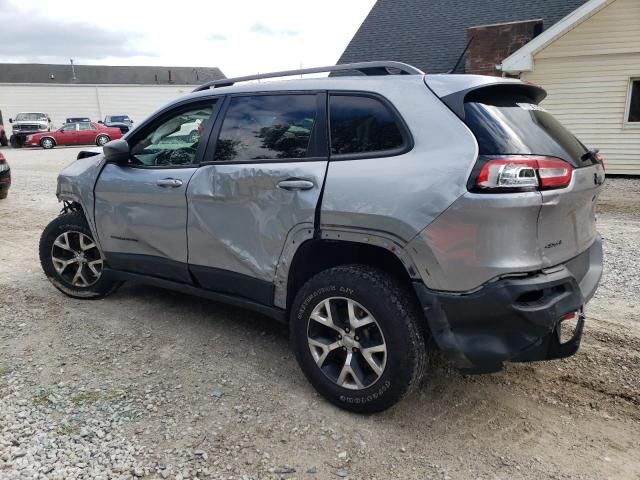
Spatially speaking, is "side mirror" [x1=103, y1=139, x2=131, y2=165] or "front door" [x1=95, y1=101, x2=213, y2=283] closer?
"front door" [x1=95, y1=101, x2=213, y2=283]

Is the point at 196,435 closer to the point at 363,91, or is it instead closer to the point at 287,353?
the point at 287,353

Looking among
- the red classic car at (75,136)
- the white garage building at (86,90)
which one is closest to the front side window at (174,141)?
the red classic car at (75,136)

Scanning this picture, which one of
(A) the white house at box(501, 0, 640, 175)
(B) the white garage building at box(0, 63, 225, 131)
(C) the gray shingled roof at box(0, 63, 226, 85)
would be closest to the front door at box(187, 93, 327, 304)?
(A) the white house at box(501, 0, 640, 175)

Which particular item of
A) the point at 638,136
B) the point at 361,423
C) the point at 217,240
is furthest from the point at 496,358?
the point at 638,136

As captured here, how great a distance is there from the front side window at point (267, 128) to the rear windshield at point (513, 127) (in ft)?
3.21

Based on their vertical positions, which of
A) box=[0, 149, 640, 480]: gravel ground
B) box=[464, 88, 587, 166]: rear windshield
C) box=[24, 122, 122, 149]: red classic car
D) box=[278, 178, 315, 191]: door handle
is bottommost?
box=[0, 149, 640, 480]: gravel ground

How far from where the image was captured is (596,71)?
479 inches

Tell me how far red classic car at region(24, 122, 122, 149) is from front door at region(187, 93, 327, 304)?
2774cm

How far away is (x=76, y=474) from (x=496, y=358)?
2.08 m

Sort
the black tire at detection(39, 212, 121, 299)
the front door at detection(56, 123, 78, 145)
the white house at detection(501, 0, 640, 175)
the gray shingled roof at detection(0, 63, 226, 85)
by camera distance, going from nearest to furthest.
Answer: the black tire at detection(39, 212, 121, 299)
the white house at detection(501, 0, 640, 175)
the front door at detection(56, 123, 78, 145)
the gray shingled roof at detection(0, 63, 226, 85)

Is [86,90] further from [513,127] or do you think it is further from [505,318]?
[505,318]

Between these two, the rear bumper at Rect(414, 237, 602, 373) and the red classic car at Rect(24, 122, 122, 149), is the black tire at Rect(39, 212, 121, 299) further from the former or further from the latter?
the red classic car at Rect(24, 122, 122, 149)

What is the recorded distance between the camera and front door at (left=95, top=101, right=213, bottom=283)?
3568mm

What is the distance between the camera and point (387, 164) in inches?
103
